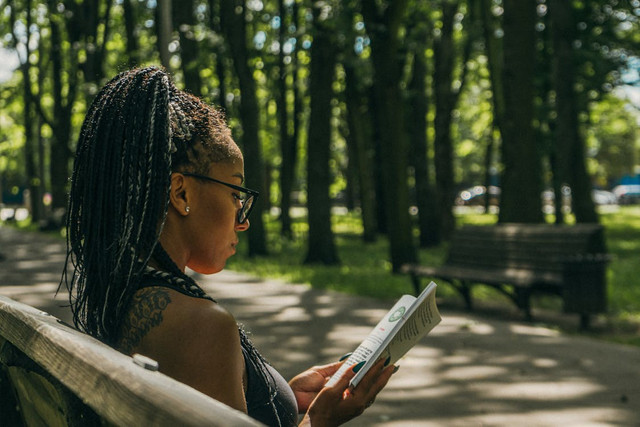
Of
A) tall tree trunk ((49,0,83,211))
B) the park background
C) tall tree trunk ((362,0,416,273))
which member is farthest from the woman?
tall tree trunk ((49,0,83,211))

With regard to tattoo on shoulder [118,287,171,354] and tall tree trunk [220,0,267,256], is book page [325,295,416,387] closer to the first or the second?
tattoo on shoulder [118,287,171,354]

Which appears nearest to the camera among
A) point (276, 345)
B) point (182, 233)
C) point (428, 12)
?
point (182, 233)

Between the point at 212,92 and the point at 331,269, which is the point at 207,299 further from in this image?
the point at 212,92

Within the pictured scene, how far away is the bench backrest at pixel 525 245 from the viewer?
9.76 meters

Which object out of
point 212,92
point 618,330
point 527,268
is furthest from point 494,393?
point 212,92

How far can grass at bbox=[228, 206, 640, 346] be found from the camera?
33.6 feet

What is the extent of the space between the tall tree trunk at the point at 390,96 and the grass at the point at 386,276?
56.6 inches

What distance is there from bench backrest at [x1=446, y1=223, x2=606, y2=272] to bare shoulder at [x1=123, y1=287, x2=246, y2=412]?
7832 millimetres

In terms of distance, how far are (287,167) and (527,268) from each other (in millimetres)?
18306

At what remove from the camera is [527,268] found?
10484mm

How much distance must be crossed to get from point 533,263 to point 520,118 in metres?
3.55

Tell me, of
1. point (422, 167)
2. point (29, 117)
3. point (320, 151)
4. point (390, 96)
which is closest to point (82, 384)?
point (390, 96)

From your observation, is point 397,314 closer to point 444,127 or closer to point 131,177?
point 131,177

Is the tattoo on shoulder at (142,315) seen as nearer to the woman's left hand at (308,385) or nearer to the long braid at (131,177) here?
the long braid at (131,177)
